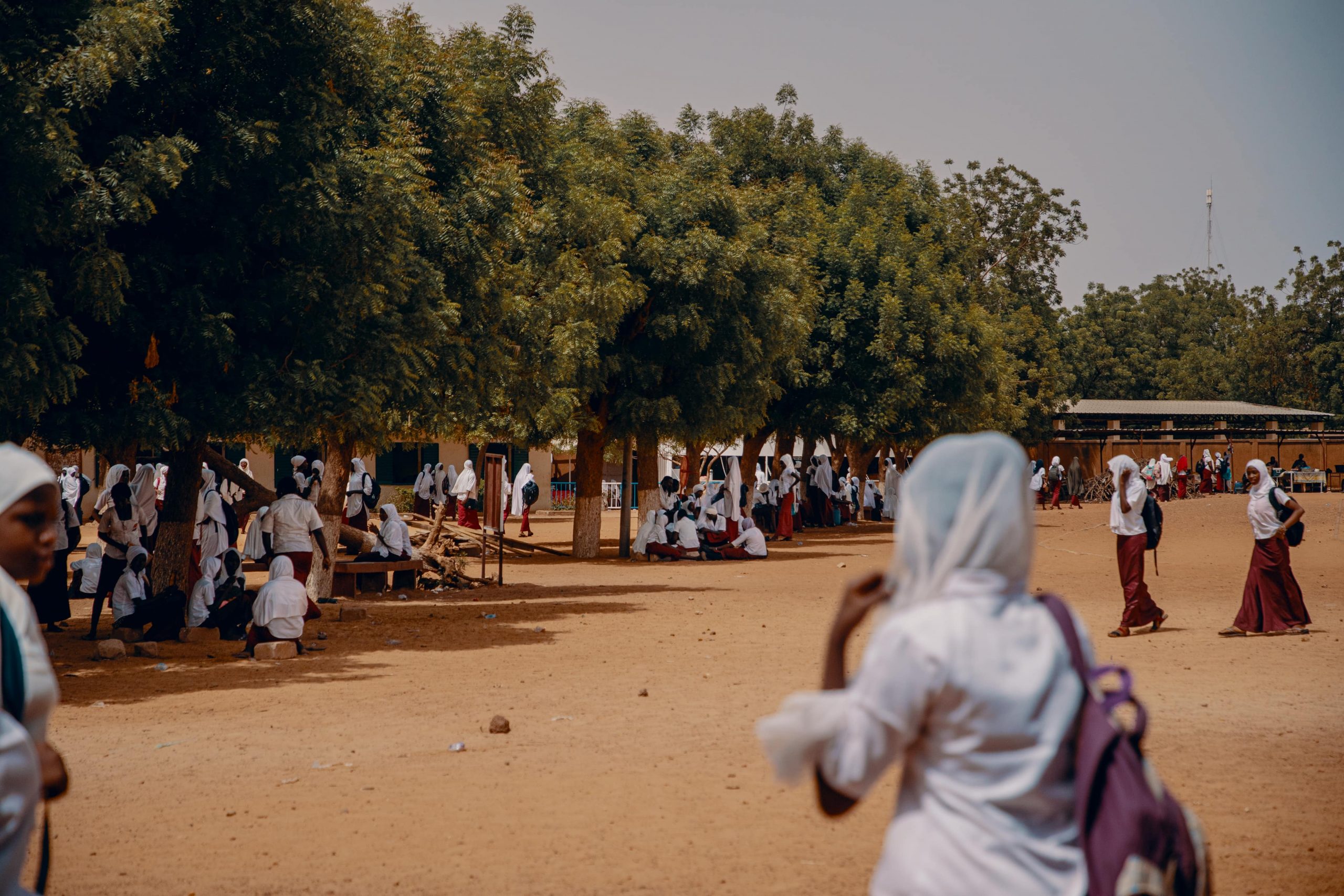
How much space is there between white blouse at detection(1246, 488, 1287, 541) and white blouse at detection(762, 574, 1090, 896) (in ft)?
39.0

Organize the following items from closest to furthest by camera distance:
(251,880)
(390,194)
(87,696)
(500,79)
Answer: (251,880) → (87,696) → (390,194) → (500,79)

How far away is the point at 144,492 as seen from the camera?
1569cm

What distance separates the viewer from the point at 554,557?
28.8 m

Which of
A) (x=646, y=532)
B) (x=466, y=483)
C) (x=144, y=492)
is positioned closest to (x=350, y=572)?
(x=144, y=492)

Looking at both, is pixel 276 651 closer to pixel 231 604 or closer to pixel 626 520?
pixel 231 604

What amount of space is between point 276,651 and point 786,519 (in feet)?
75.0

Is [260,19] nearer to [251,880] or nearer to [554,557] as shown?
[251,880]

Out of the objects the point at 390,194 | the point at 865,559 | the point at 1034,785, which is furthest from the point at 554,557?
the point at 1034,785

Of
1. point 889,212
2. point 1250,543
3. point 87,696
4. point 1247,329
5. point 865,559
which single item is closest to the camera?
point 87,696

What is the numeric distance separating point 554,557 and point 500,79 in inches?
445

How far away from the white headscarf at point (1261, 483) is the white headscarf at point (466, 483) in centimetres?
2476

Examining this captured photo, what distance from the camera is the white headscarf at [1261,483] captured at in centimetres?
1373

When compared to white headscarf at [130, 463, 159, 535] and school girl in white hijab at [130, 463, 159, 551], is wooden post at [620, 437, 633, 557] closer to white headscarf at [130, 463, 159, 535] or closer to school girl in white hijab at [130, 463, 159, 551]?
school girl in white hijab at [130, 463, 159, 551]

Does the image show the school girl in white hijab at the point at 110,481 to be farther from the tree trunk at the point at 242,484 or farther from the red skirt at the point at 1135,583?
the red skirt at the point at 1135,583
